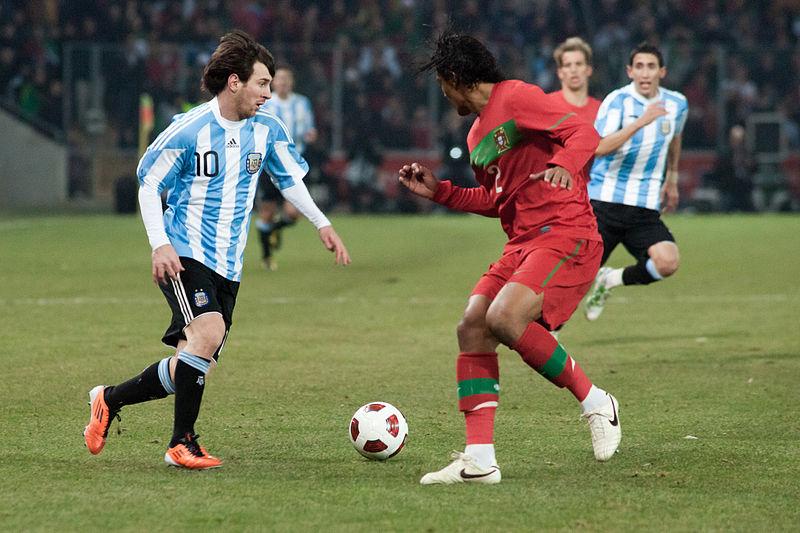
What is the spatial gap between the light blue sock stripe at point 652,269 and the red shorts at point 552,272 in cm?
374

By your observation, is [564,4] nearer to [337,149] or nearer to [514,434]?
[337,149]

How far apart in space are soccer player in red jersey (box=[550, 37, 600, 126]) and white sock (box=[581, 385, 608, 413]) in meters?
4.53

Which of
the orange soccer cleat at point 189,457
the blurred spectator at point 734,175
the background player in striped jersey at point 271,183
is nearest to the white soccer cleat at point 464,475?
the orange soccer cleat at point 189,457

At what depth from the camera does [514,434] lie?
618cm

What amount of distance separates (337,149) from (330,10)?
13.8 ft

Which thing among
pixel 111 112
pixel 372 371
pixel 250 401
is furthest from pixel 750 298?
pixel 111 112

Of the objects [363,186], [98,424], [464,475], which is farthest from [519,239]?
[363,186]

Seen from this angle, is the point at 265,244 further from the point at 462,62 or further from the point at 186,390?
the point at 462,62

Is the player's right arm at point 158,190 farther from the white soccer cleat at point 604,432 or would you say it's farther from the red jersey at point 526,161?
the white soccer cleat at point 604,432

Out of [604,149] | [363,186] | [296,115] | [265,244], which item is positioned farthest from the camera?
[363,186]

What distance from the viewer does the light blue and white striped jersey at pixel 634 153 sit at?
30.3 feet

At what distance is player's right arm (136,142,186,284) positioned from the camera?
5.31m

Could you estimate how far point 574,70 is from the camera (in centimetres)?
988

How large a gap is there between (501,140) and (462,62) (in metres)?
0.37
